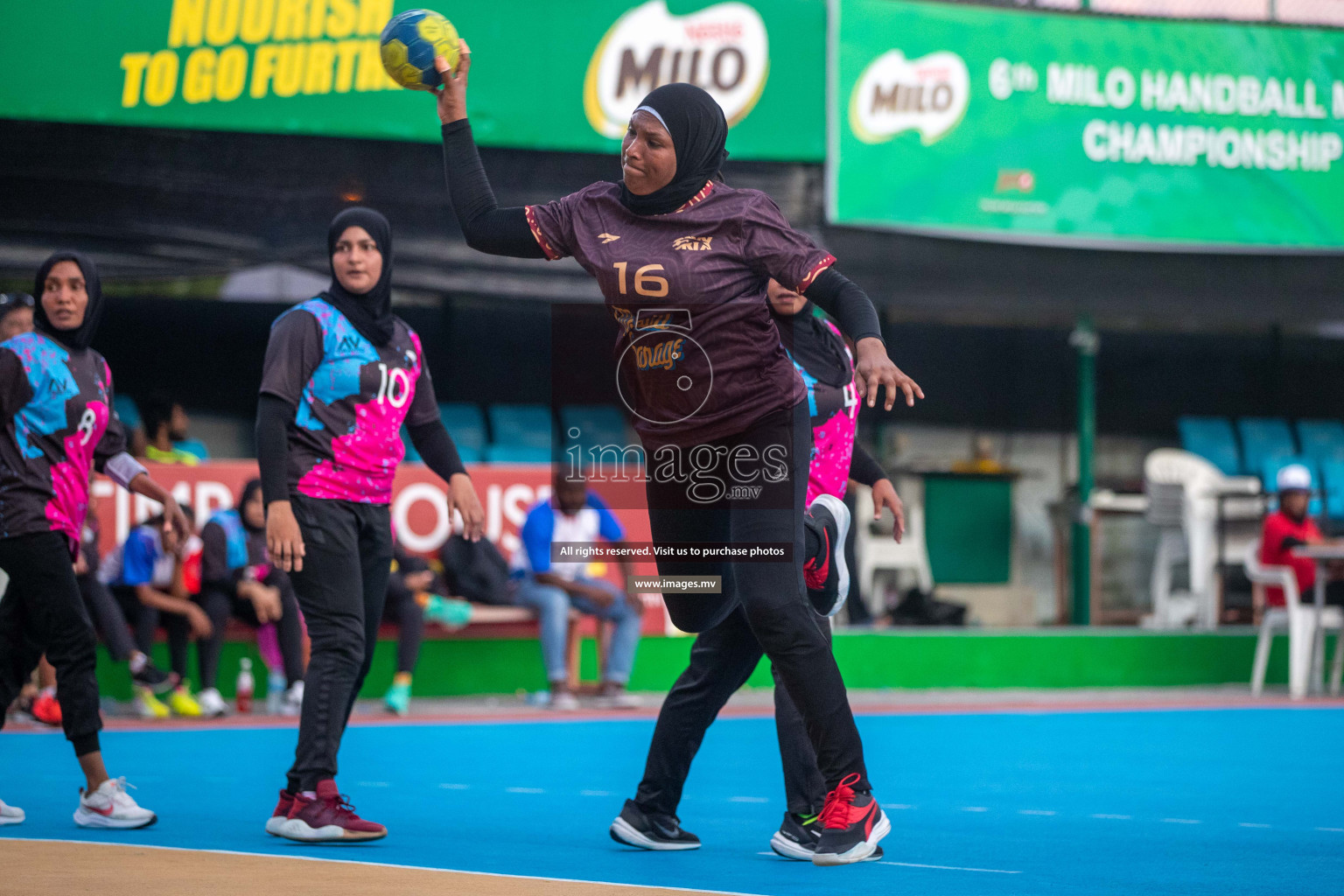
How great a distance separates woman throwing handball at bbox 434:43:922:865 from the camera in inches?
168

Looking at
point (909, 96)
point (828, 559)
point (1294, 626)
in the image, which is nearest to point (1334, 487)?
point (1294, 626)

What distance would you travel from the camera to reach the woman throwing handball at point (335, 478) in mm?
4805

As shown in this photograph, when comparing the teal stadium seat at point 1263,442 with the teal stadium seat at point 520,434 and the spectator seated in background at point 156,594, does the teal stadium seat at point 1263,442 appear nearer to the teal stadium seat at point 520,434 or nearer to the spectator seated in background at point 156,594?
the teal stadium seat at point 520,434

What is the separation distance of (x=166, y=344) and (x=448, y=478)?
36.3ft

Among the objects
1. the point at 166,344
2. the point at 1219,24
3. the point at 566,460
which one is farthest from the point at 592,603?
the point at 1219,24

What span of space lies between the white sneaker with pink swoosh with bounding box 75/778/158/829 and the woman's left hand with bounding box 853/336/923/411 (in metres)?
2.74

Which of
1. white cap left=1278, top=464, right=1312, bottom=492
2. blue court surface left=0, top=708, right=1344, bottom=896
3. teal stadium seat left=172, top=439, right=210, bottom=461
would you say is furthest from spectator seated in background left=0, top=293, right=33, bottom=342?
white cap left=1278, top=464, right=1312, bottom=492


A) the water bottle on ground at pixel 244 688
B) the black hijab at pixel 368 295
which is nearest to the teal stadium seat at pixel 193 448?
the water bottle on ground at pixel 244 688

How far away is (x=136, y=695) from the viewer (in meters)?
9.88

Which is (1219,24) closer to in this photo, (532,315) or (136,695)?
(532,315)

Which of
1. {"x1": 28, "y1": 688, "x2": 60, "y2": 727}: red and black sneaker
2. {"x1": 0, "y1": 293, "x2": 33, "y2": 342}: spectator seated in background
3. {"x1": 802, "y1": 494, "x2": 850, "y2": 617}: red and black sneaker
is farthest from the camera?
{"x1": 28, "y1": 688, "x2": 60, "y2": 727}: red and black sneaker

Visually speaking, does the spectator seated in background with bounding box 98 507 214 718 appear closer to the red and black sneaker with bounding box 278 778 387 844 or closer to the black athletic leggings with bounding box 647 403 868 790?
the red and black sneaker with bounding box 278 778 387 844

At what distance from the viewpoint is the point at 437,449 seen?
539cm

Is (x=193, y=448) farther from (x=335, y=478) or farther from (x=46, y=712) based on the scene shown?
(x=335, y=478)
